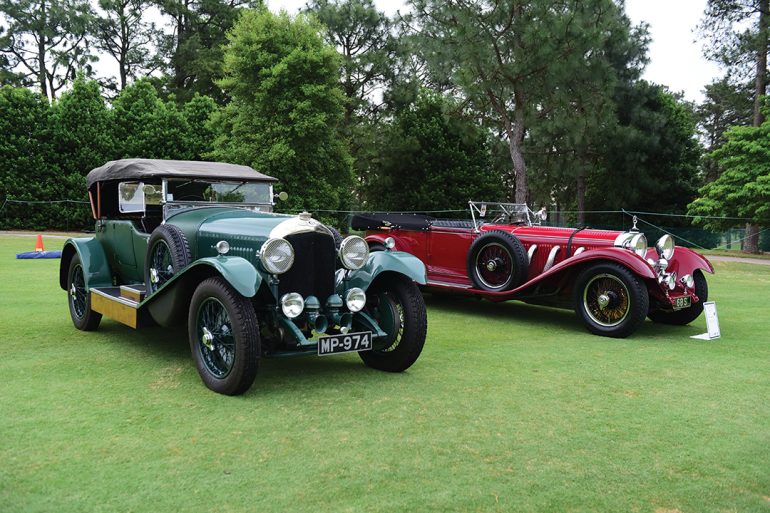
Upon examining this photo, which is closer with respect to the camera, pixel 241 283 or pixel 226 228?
pixel 241 283

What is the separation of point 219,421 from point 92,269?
3.41 m

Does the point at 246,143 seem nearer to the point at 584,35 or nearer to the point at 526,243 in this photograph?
the point at 584,35

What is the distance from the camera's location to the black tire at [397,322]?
4.85 metres

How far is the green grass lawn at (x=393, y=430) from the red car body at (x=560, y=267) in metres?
0.78

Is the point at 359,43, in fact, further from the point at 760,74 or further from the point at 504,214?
the point at 504,214

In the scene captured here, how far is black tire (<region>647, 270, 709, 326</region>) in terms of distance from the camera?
290 inches

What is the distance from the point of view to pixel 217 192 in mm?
6312

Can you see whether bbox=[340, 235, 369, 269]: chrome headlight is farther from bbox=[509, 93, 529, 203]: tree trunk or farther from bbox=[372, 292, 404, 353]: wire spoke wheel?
bbox=[509, 93, 529, 203]: tree trunk

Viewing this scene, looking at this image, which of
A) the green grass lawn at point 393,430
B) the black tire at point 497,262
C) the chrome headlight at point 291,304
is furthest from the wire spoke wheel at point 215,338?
the black tire at point 497,262

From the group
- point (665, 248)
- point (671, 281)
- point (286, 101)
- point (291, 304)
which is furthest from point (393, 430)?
point (286, 101)

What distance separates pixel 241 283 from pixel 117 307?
207 cm

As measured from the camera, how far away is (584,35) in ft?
70.7

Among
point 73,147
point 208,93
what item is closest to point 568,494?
point 73,147

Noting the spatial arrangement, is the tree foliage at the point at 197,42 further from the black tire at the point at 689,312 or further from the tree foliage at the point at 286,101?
the black tire at the point at 689,312
